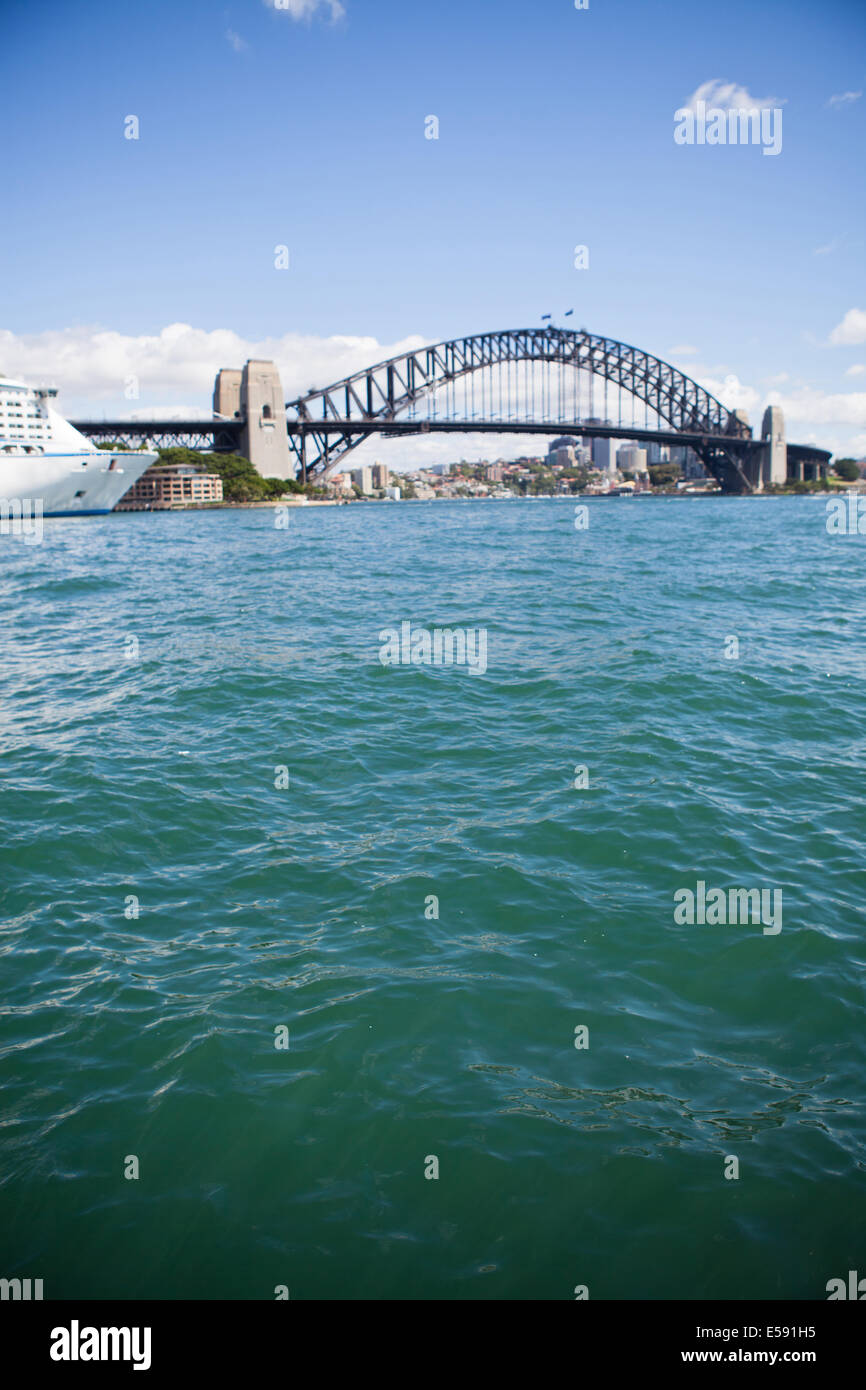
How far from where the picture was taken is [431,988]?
17.7 ft

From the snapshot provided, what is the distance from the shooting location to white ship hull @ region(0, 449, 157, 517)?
63781mm

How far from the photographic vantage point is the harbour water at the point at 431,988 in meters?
3.77

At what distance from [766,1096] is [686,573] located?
74.6 feet

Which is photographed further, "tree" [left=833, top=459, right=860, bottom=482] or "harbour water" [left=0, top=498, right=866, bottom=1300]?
"tree" [left=833, top=459, right=860, bottom=482]

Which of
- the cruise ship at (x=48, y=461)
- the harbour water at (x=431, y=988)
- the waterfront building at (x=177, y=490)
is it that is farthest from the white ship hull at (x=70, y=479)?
the harbour water at (x=431, y=988)

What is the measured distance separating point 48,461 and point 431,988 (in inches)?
2731

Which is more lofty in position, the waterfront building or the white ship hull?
the waterfront building

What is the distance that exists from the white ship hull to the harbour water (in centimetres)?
5966

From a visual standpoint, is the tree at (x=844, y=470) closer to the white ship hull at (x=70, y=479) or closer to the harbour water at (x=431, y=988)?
the white ship hull at (x=70, y=479)

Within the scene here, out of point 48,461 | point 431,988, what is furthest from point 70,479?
point 431,988

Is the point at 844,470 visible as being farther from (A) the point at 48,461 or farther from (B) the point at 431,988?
(B) the point at 431,988

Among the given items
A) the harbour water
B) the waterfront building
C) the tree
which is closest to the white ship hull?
the waterfront building

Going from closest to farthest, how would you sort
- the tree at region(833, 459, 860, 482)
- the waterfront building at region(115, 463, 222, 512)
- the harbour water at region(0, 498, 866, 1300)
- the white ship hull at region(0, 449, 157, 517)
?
the harbour water at region(0, 498, 866, 1300) < the white ship hull at region(0, 449, 157, 517) < the waterfront building at region(115, 463, 222, 512) < the tree at region(833, 459, 860, 482)

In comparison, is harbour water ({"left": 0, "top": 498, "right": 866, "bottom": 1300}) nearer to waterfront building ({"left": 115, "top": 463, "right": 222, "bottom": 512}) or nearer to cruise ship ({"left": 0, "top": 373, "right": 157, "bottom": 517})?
cruise ship ({"left": 0, "top": 373, "right": 157, "bottom": 517})
